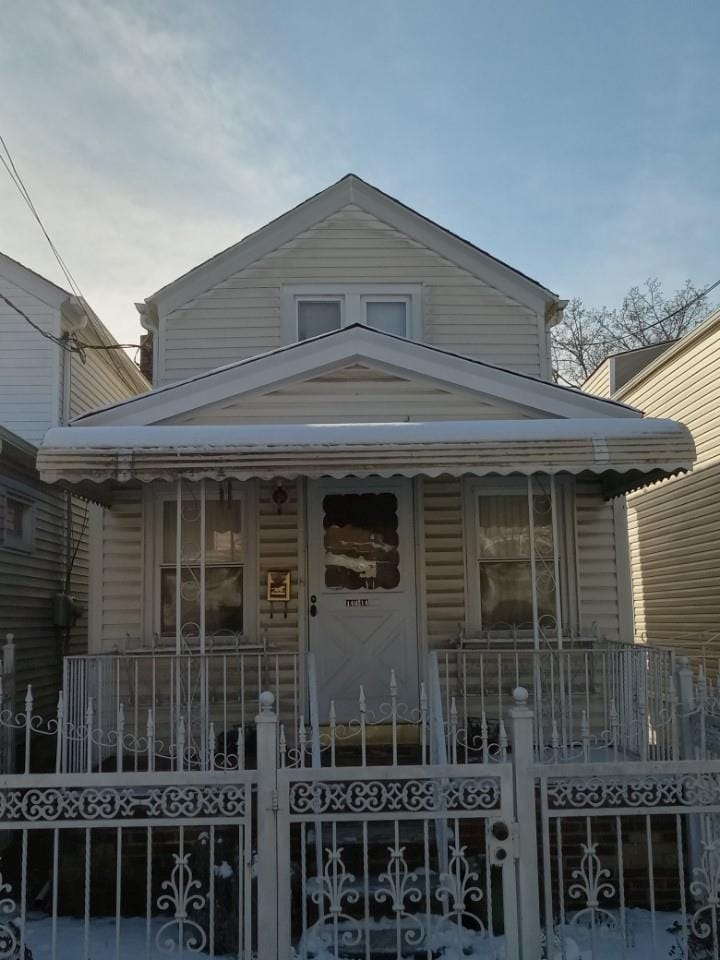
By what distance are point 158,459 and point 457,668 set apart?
10.4ft

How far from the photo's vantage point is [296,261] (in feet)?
33.1

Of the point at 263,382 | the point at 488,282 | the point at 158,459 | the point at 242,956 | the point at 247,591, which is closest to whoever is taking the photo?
the point at 242,956

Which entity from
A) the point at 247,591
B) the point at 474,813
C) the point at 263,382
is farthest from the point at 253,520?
the point at 474,813

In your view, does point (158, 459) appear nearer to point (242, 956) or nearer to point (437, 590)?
point (437, 590)

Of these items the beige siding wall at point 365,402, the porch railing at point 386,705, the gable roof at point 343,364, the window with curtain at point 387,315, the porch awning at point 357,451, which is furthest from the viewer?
the window with curtain at point 387,315

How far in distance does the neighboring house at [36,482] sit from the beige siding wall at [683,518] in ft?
26.4

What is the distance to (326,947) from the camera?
4852mm

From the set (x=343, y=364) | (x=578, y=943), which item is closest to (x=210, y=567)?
(x=343, y=364)

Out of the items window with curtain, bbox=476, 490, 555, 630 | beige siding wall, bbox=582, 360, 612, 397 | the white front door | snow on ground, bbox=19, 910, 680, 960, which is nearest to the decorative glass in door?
the white front door

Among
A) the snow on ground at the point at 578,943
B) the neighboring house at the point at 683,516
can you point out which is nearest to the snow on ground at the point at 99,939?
the snow on ground at the point at 578,943

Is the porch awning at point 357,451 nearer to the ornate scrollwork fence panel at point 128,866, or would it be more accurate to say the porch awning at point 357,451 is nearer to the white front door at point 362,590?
the white front door at point 362,590

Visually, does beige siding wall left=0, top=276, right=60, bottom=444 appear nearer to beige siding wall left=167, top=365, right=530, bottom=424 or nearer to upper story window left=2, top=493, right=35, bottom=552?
upper story window left=2, top=493, right=35, bottom=552

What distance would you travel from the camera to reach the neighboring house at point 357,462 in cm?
695

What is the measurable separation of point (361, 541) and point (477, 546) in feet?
3.82
